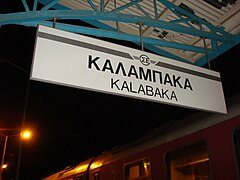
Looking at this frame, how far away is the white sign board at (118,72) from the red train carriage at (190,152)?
1.85 feet

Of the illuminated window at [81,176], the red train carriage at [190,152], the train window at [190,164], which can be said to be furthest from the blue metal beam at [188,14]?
the illuminated window at [81,176]

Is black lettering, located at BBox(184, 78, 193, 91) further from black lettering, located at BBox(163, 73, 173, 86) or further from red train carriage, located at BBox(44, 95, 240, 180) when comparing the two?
red train carriage, located at BBox(44, 95, 240, 180)

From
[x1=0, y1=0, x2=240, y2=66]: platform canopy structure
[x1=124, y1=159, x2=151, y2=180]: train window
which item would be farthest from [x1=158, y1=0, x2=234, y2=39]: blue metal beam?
[x1=124, y1=159, x2=151, y2=180]: train window

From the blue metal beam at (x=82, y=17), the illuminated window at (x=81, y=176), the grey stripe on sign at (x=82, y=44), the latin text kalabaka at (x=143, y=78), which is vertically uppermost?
the blue metal beam at (x=82, y=17)

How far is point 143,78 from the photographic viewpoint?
2676mm

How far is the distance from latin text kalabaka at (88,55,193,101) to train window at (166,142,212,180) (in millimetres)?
1239

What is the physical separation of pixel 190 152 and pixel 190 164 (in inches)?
6.3

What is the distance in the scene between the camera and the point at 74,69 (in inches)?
94.9

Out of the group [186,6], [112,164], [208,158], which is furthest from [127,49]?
[112,164]

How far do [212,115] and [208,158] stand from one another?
0.57m

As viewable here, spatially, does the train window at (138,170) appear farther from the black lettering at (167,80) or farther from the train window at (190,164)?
the black lettering at (167,80)

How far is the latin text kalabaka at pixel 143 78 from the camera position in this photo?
253 centimetres

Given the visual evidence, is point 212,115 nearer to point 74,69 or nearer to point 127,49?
point 127,49

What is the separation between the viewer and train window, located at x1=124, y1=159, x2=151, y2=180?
462 centimetres
